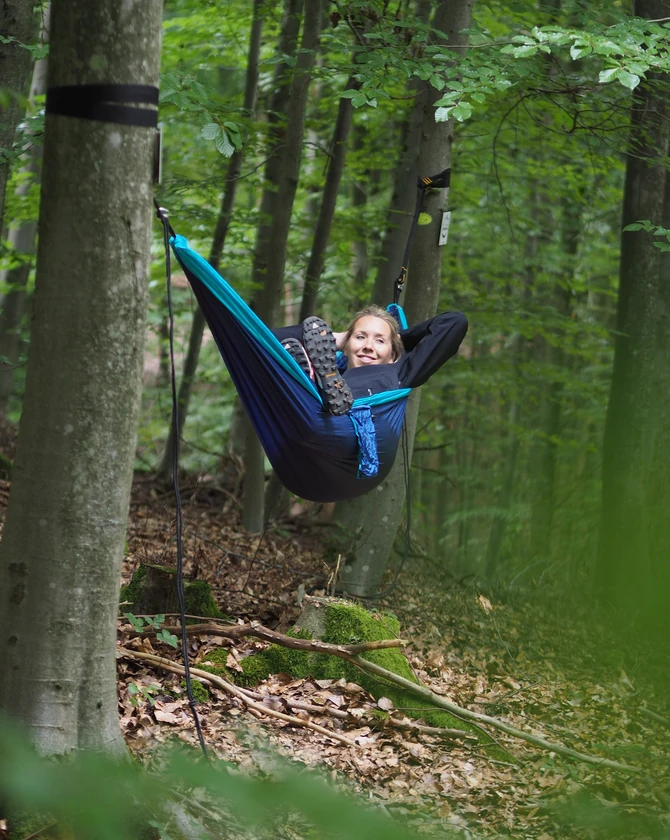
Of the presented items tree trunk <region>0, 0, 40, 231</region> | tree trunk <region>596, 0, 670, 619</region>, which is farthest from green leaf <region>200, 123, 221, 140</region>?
tree trunk <region>596, 0, 670, 619</region>

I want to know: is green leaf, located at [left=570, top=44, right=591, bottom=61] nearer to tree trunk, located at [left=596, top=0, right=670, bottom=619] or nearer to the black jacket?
the black jacket

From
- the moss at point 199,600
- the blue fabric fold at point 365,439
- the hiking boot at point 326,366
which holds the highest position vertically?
the hiking boot at point 326,366

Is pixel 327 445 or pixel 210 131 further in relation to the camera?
pixel 327 445

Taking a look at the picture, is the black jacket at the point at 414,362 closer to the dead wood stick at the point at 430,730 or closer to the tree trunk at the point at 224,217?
the dead wood stick at the point at 430,730

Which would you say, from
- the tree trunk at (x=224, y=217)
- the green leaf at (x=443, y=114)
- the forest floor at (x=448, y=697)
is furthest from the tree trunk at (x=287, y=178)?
the green leaf at (x=443, y=114)

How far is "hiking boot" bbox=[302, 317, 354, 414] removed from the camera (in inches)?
118

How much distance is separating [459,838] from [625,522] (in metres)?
0.80

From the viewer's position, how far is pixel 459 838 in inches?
22.8

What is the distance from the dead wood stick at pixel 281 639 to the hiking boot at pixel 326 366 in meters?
0.86

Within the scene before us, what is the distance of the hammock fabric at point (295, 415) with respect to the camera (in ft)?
8.93

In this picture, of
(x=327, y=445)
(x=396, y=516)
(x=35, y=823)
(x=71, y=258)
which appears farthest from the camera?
(x=396, y=516)

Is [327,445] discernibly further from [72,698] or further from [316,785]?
[316,785]

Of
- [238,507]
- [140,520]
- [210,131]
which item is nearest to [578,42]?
[210,131]

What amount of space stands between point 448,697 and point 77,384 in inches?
86.5
